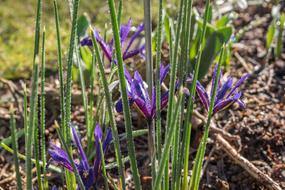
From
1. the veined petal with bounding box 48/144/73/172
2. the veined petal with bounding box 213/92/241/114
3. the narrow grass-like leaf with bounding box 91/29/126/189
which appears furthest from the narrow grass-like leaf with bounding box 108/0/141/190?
the veined petal with bounding box 213/92/241/114

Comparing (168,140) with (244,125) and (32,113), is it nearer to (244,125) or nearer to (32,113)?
(32,113)

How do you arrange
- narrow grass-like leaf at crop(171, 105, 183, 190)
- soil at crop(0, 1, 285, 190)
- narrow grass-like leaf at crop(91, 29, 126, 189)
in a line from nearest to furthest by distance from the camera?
narrow grass-like leaf at crop(91, 29, 126, 189), narrow grass-like leaf at crop(171, 105, 183, 190), soil at crop(0, 1, 285, 190)

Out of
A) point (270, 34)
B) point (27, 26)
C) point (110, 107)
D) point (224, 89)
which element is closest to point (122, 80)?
point (110, 107)

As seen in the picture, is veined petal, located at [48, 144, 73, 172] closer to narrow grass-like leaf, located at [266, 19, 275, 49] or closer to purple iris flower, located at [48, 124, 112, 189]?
purple iris flower, located at [48, 124, 112, 189]

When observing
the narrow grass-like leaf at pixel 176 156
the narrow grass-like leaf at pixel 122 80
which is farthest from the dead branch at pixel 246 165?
the narrow grass-like leaf at pixel 122 80

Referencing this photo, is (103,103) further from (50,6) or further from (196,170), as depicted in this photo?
(50,6)

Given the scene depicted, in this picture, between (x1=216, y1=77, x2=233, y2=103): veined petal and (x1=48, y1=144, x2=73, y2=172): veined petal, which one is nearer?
(x1=48, y1=144, x2=73, y2=172): veined petal

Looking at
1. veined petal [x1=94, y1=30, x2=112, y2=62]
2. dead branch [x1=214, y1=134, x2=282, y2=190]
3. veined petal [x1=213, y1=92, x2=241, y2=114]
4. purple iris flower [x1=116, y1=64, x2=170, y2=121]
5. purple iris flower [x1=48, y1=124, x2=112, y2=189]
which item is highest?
veined petal [x1=94, y1=30, x2=112, y2=62]

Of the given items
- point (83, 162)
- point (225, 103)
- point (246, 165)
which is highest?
point (225, 103)
